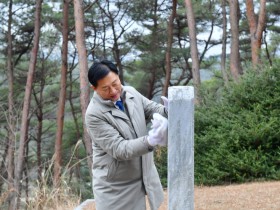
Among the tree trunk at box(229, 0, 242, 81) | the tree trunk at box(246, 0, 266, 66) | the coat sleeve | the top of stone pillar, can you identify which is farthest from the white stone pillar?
the tree trunk at box(229, 0, 242, 81)

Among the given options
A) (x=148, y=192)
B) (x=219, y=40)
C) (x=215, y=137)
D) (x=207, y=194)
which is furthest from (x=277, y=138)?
(x=219, y=40)

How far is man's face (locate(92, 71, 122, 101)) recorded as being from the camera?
2850mm

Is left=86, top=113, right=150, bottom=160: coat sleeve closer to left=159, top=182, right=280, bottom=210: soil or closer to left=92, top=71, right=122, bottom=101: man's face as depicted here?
left=92, top=71, right=122, bottom=101: man's face

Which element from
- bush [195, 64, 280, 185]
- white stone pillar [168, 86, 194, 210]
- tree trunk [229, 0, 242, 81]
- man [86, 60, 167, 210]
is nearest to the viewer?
white stone pillar [168, 86, 194, 210]

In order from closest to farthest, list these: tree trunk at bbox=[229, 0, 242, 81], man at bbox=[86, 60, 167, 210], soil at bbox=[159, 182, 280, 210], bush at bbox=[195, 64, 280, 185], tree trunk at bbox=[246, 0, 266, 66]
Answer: man at bbox=[86, 60, 167, 210], soil at bbox=[159, 182, 280, 210], bush at bbox=[195, 64, 280, 185], tree trunk at bbox=[246, 0, 266, 66], tree trunk at bbox=[229, 0, 242, 81]

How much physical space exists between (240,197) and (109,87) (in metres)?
4.51

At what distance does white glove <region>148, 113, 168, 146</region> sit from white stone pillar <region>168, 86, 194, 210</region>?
0.14 ft

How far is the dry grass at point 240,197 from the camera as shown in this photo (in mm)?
6449

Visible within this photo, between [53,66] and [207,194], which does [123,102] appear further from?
[53,66]

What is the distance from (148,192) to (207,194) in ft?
15.7

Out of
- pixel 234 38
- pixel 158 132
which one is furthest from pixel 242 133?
pixel 234 38

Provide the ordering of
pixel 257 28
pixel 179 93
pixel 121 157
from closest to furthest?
pixel 179 93 → pixel 121 157 → pixel 257 28

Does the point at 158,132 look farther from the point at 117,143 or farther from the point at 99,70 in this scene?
the point at 99,70

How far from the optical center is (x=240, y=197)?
698cm
